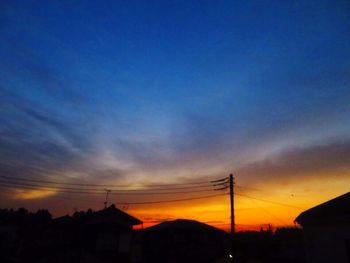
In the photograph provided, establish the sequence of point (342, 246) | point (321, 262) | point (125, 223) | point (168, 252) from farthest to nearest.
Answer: point (168, 252)
point (125, 223)
point (321, 262)
point (342, 246)

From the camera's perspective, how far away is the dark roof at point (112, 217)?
31734 mm

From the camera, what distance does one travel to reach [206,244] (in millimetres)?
39625

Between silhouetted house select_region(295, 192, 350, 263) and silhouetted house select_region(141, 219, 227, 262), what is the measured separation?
63.8 feet

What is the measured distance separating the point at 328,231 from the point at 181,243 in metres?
24.4

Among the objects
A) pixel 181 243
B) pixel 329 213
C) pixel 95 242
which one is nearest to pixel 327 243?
pixel 329 213

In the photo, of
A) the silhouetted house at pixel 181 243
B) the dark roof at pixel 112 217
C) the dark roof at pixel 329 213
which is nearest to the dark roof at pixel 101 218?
the dark roof at pixel 112 217

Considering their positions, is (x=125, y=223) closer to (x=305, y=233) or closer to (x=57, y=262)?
(x=57, y=262)

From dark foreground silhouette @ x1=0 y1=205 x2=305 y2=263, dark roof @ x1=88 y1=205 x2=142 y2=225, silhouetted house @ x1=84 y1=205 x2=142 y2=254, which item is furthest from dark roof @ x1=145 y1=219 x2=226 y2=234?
silhouetted house @ x1=84 y1=205 x2=142 y2=254

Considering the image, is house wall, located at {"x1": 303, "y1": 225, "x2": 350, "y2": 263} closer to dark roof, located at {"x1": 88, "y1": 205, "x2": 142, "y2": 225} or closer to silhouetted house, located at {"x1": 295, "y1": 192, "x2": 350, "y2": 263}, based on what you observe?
silhouetted house, located at {"x1": 295, "y1": 192, "x2": 350, "y2": 263}

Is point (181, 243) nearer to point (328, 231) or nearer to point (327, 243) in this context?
point (327, 243)

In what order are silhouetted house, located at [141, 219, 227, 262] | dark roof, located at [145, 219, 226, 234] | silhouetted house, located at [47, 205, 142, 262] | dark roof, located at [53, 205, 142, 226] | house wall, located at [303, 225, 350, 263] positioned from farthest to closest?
dark roof, located at [145, 219, 226, 234], silhouetted house, located at [141, 219, 227, 262], dark roof, located at [53, 205, 142, 226], silhouetted house, located at [47, 205, 142, 262], house wall, located at [303, 225, 350, 263]

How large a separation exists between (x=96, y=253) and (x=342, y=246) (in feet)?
78.3

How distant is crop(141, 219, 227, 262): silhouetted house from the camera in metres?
36.3

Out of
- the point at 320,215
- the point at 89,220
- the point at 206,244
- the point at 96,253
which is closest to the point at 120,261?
the point at 96,253
